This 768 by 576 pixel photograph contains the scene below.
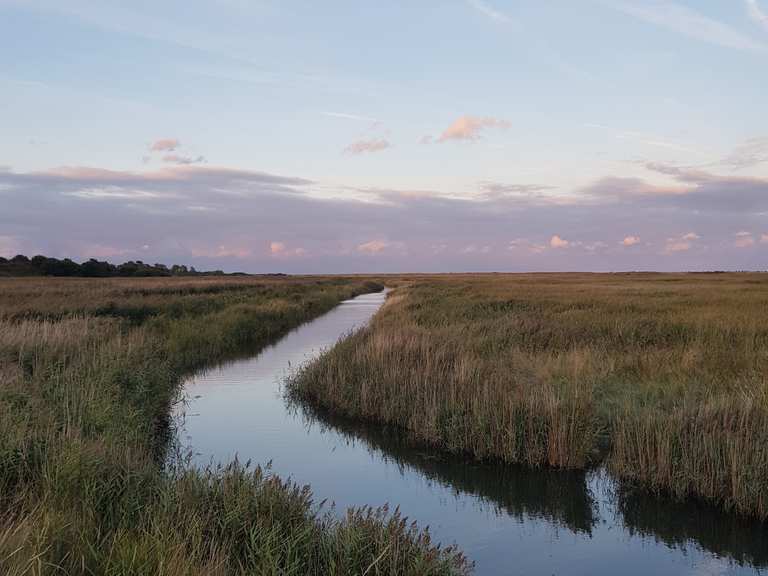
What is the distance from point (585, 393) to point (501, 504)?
2.69 meters

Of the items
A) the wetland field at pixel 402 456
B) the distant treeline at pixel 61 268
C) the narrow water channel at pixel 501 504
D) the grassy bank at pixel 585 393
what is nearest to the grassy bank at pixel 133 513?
the wetland field at pixel 402 456

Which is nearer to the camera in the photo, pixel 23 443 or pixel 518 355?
pixel 23 443

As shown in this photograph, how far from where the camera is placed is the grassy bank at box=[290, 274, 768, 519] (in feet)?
24.9

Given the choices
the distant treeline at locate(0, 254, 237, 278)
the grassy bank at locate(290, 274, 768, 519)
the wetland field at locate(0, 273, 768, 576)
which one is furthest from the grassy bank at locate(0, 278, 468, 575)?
the distant treeline at locate(0, 254, 237, 278)

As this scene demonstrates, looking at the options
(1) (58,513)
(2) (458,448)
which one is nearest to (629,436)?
(2) (458,448)

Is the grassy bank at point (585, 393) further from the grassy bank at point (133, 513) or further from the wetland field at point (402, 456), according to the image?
the grassy bank at point (133, 513)

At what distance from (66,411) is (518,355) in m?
9.32

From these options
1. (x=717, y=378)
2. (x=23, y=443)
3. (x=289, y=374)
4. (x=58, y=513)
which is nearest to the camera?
(x=58, y=513)

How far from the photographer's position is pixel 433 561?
493 cm

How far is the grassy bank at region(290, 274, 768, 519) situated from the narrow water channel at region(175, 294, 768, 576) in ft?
1.22

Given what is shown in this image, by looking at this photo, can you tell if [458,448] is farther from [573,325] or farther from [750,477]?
[573,325]

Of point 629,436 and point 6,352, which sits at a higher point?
point 6,352

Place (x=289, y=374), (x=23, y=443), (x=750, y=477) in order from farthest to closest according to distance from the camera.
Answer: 1. (x=289, y=374)
2. (x=750, y=477)
3. (x=23, y=443)

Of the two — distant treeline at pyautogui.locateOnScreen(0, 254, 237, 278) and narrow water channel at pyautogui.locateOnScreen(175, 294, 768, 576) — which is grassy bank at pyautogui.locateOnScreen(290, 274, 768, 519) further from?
distant treeline at pyautogui.locateOnScreen(0, 254, 237, 278)
